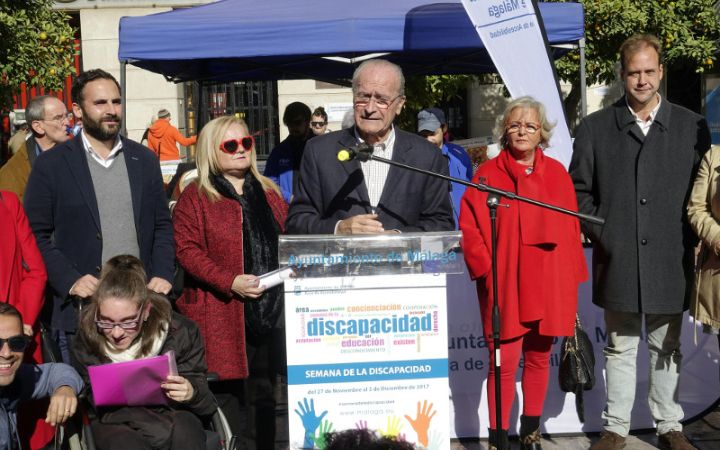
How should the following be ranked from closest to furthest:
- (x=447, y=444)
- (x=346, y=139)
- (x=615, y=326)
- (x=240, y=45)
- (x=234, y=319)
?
(x=447, y=444)
(x=346, y=139)
(x=234, y=319)
(x=615, y=326)
(x=240, y=45)

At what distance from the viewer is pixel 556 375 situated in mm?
5668

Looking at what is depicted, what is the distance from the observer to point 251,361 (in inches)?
186

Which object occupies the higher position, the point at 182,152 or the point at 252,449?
the point at 182,152

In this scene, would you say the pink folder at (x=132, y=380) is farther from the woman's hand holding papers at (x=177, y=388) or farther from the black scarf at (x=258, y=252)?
the black scarf at (x=258, y=252)

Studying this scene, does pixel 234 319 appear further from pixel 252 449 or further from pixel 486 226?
pixel 486 226

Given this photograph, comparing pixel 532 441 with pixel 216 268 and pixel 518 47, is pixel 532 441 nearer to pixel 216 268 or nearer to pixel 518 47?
pixel 216 268

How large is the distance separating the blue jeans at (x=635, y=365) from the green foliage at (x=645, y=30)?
8770mm

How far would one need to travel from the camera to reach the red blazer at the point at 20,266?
4238mm

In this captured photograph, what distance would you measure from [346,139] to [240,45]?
2976 mm

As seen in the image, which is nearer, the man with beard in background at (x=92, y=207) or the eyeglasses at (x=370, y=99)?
the eyeglasses at (x=370, y=99)

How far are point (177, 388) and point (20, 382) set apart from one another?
0.65m

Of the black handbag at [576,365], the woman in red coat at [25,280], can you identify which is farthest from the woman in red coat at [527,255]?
the woman in red coat at [25,280]

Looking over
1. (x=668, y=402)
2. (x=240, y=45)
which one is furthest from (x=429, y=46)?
(x=668, y=402)

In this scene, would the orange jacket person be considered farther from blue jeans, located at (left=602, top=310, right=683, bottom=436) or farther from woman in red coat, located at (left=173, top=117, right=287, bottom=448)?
blue jeans, located at (left=602, top=310, right=683, bottom=436)
